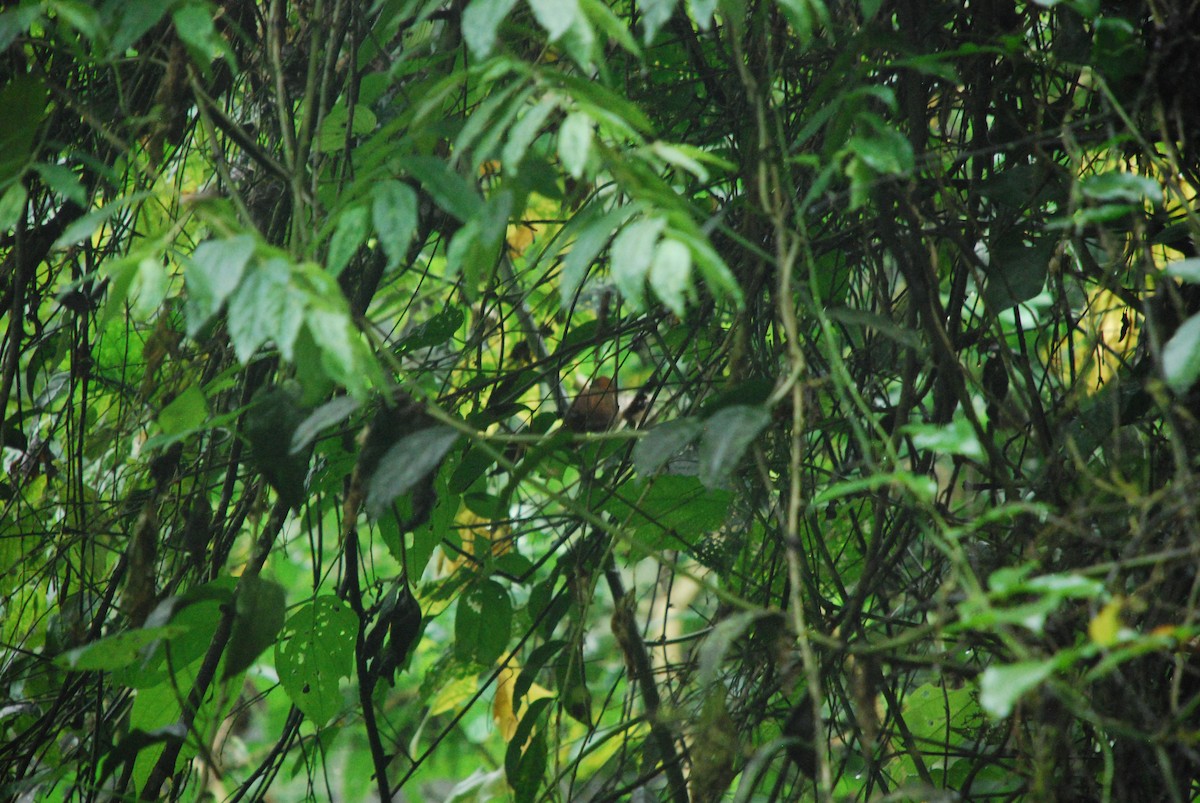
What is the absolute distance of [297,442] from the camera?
768mm

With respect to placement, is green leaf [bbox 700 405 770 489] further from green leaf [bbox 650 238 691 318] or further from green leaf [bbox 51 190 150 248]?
green leaf [bbox 51 190 150 248]

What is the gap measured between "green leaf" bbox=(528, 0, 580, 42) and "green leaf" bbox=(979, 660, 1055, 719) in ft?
1.48

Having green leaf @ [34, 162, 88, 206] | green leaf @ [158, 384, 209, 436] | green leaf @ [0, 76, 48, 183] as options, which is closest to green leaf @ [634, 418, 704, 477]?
green leaf @ [158, 384, 209, 436]

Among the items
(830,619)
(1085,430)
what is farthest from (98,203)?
(1085,430)

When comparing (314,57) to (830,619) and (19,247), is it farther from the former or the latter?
(830,619)

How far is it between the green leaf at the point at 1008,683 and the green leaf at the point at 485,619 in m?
0.76

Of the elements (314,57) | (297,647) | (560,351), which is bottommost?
(297,647)

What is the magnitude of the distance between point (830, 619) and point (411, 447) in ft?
1.68

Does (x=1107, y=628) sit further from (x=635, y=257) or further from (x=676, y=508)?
(x=676, y=508)

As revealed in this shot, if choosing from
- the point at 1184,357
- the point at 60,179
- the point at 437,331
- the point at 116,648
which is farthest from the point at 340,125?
the point at 1184,357

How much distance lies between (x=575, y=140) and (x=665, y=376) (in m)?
0.56

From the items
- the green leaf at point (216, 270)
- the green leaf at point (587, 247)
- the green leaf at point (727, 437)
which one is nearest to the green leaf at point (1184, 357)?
the green leaf at point (727, 437)

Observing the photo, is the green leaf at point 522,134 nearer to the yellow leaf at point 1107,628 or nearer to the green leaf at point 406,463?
the green leaf at point 406,463

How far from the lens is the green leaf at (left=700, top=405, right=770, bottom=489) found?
27.3 inches
